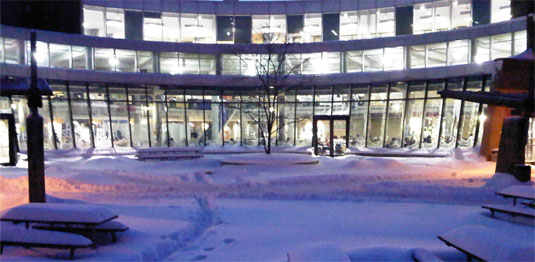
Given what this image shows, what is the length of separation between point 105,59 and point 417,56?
2338 centimetres

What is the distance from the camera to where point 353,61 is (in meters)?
32.4

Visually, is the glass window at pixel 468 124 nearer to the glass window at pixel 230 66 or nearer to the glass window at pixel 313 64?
the glass window at pixel 313 64

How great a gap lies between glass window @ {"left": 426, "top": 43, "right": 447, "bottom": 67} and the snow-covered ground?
13.7 metres

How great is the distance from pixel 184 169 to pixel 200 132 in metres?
15.0

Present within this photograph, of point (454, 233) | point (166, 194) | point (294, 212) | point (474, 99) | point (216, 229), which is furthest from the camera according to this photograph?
point (474, 99)

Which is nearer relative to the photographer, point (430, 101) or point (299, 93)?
point (430, 101)

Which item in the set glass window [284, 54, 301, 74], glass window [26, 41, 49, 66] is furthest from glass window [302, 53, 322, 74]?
glass window [26, 41, 49, 66]

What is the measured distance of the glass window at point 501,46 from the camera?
86.2ft

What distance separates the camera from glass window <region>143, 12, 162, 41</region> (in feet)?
112

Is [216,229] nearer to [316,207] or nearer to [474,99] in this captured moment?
[316,207]

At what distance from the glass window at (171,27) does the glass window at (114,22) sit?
3344mm

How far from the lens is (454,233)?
5.93 m

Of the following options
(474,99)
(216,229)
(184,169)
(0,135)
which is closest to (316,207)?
(216,229)

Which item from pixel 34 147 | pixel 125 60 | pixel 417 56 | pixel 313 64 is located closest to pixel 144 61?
pixel 125 60
